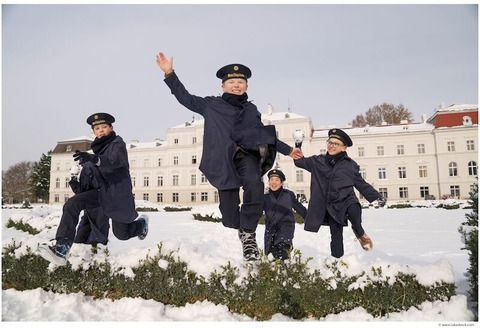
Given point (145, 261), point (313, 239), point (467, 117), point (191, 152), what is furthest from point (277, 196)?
point (467, 117)

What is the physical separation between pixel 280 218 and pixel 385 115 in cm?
3595

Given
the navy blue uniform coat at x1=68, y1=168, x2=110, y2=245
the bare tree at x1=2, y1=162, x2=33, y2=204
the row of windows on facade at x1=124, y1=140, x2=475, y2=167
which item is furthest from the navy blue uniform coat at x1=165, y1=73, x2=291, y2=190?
the bare tree at x1=2, y1=162, x2=33, y2=204

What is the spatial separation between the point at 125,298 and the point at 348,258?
232 cm

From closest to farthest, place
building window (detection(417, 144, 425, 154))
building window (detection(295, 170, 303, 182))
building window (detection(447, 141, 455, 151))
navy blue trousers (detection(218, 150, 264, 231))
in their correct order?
1. navy blue trousers (detection(218, 150, 264, 231))
2. building window (detection(447, 141, 455, 151))
3. building window (detection(417, 144, 425, 154))
4. building window (detection(295, 170, 303, 182))

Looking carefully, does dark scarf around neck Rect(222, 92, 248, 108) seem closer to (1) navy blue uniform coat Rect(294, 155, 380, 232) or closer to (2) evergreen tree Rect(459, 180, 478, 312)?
(1) navy blue uniform coat Rect(294, 155, 380, 232)

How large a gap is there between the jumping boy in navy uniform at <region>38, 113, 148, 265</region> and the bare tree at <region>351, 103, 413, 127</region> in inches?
1419

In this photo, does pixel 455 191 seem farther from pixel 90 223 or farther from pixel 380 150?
pixel 90 223

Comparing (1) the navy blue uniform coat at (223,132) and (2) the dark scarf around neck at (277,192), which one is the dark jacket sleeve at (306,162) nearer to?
(1) the navy blue uniform coat at (223,132)

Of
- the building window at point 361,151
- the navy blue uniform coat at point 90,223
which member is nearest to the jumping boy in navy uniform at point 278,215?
the navy blue uniform coat at point 90,223

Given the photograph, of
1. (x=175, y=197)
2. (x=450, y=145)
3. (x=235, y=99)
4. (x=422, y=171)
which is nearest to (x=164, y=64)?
(x=235, y=99)

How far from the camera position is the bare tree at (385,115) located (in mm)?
35750

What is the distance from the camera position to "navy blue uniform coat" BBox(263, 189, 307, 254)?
4344 mm

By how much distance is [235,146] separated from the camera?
308cm
